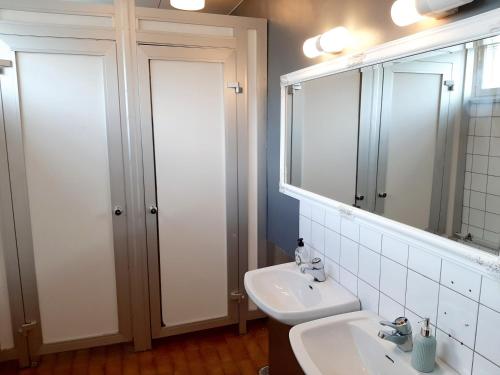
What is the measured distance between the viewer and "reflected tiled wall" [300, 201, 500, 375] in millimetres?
1015

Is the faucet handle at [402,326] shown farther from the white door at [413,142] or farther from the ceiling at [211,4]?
the ceiling at [211,4]

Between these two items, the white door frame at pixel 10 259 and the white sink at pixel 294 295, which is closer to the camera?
the white sink at pixel 294 295

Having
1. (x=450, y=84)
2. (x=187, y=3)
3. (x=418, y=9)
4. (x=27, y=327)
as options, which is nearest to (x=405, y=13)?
(x=418, y=9)

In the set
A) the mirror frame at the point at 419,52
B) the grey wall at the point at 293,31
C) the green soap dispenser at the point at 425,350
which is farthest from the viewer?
the grey wall at the point at 293,31

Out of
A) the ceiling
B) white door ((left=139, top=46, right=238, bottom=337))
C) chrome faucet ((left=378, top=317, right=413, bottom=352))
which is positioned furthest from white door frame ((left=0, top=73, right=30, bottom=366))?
chrome faucet ((left=378, top=317, right=413, bottom=352))

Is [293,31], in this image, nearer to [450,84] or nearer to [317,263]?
→ [450,84]

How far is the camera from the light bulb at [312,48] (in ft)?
5.58

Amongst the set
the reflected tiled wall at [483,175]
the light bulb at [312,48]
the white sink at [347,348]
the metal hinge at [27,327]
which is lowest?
the metal hinge at [27,327]

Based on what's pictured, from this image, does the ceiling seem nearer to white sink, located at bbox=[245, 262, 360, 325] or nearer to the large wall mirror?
the large wall mirror

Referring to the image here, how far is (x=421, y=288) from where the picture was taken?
1.23 meters

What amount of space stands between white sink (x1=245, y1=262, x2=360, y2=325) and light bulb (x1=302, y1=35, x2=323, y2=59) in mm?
1048

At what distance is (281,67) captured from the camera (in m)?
2.24

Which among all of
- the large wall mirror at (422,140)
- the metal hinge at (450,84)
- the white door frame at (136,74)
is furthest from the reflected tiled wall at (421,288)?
the white door frame at (136,74)

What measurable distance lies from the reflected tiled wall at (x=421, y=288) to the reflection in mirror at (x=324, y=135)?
0.18 metres
